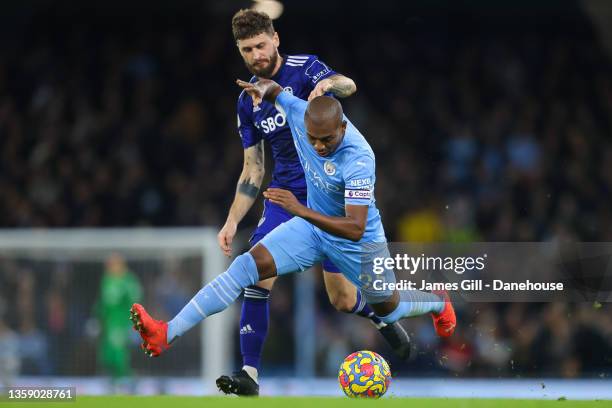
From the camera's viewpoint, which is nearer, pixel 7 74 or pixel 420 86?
pixel 420 86

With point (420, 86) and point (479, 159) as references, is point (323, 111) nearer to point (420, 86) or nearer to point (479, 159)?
point (479, 159)

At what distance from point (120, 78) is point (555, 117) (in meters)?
6.11

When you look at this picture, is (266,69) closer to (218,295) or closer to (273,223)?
(273,223)

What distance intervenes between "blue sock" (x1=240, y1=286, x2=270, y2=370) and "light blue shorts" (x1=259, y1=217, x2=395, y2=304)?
53 cm

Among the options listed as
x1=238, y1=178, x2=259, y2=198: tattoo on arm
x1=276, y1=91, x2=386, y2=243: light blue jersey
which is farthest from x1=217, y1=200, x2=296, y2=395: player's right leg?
x1=276, y1=91, x2=386, y2=243: light blue jersey

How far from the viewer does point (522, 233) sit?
13.6 metres

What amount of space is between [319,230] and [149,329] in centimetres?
124

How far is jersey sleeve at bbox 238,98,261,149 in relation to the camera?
755 cm

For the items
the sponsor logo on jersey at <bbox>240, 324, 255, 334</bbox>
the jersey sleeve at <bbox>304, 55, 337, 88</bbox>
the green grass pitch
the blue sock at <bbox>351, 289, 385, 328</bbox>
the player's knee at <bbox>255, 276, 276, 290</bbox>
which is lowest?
the green grass pitch

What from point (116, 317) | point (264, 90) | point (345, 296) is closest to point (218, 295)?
point (345, 296)

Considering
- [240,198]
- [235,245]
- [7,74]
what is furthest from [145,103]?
→ [240,198]

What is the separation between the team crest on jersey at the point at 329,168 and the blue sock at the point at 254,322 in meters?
1.08

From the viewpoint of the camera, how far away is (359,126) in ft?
51.2

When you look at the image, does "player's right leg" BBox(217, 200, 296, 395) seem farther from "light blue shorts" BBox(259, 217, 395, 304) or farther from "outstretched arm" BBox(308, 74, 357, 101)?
"outstretched arm" BBox(308, 74, 357, 101)
